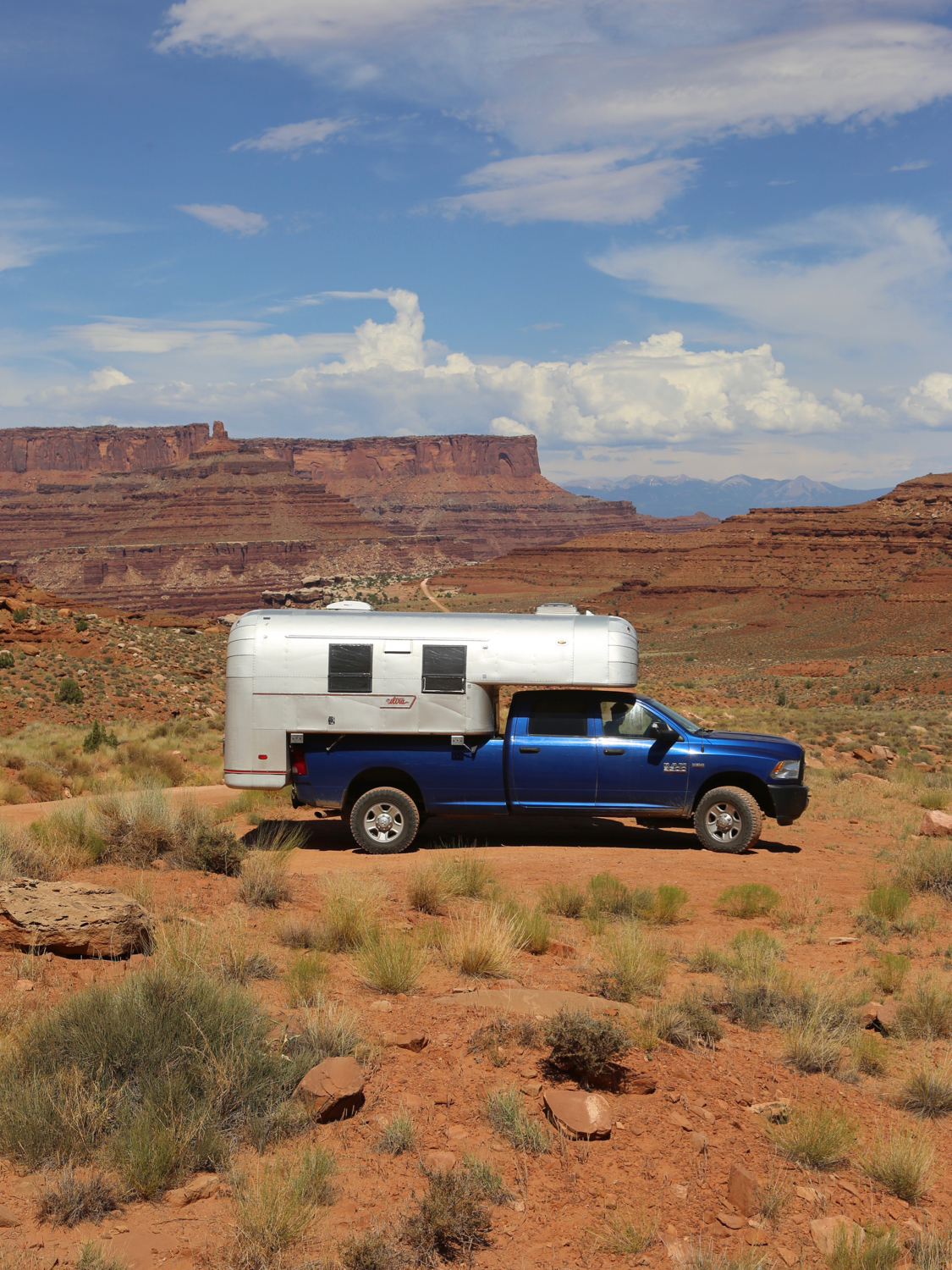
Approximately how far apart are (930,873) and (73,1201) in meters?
8.21

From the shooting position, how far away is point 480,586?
356 feet

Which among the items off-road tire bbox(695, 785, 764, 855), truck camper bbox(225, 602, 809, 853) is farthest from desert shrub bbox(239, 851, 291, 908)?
off-road tire bbox(695, 785, 764, 855)

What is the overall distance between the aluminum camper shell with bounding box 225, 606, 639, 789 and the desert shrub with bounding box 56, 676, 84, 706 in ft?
51.7

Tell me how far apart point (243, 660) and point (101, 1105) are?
258 inches

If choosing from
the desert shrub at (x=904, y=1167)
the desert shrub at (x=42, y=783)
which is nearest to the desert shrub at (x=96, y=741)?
the desert shrub at (x=42, y=783)

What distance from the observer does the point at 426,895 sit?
7.84m

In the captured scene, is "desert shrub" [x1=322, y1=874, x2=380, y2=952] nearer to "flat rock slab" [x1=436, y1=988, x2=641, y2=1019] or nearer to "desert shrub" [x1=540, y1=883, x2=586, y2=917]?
"flat rock slab" [x1=436, y1=988, x2=641, y2=1019]

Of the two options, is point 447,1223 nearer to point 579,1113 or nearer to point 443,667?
point 579,1113

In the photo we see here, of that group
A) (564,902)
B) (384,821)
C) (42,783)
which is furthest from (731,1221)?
(42,783)

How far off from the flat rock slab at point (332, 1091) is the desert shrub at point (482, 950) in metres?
1.72

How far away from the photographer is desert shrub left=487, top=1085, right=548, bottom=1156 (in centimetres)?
Result: 432

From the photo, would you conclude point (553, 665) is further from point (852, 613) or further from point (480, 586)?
point (480, 586)

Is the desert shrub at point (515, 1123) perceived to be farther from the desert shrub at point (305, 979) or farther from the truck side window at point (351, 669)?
the truck side window at point (351, 669)

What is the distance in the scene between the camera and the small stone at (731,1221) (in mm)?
3865
